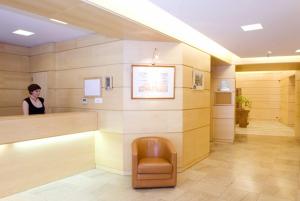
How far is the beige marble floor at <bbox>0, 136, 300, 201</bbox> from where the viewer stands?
3.76 meters

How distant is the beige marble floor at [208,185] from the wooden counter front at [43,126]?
0.95 meters

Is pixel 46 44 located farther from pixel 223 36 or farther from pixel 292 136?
pixel 292 136

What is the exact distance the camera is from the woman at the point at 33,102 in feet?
15.3

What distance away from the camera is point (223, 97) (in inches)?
320

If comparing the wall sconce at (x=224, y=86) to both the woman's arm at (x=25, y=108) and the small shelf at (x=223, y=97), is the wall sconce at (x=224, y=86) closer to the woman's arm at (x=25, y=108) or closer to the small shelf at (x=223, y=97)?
the small shelf at (x=223, y=97)

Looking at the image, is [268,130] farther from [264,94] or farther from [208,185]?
[208,185]

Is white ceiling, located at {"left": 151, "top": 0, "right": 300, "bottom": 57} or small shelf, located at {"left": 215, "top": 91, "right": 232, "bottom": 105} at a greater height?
white ceiling, located at {"left": 151, "top": 0, "right": 300, "bottom": 57}

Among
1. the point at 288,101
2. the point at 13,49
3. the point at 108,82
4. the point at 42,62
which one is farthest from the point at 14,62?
the point at 288,101

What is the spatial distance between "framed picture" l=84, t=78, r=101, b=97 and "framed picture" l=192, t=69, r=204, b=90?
2.13 meters

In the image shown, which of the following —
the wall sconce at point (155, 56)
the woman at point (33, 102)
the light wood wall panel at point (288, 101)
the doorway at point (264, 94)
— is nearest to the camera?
the woman at point (33, 102)

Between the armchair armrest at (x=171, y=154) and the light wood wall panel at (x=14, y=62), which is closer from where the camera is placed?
the armchair armrest at (x=171, y=154)

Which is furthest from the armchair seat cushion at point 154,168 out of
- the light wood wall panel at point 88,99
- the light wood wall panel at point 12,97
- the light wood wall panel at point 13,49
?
the light wood wall panel at point 13,49

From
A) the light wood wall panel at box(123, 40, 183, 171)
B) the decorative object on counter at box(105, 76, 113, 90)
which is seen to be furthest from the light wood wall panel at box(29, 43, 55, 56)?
the light wood wall panel at box(123, 40, 183, 171)

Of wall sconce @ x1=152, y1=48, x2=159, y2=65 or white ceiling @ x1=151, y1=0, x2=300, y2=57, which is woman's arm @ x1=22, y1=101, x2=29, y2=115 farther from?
white ceiling @ x1=151, y1=0, x2=300, y2=57
